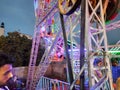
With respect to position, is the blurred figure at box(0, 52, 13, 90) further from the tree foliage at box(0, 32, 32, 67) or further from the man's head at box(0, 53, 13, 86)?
the tree foliage at box(0, 32, 32, 67)

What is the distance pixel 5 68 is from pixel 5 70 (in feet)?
0.05

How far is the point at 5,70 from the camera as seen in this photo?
6.15 feet

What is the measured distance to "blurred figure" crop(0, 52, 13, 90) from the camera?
1.82 meters

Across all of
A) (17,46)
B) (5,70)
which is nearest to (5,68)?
(5,70)

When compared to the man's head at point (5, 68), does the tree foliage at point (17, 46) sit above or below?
above

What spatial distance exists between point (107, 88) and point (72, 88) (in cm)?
95

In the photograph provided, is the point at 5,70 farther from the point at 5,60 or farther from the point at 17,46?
the point at 17,46

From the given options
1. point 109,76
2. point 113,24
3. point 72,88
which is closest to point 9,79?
point 109,76

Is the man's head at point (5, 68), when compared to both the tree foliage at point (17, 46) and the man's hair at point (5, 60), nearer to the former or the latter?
the man's hair at point (5, 60)

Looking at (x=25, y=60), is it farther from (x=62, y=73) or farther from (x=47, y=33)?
(x=47, y=33)

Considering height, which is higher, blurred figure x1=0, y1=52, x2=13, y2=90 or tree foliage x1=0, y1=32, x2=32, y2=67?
tree foliage x1=0, y1=32, x2=32, y2=67

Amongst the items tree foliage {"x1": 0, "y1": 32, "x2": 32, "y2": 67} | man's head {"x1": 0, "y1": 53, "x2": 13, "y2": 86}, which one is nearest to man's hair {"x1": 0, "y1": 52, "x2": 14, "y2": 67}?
man's head {"x1": 0, "y1": 53, "x2": 13, "y2": 86}

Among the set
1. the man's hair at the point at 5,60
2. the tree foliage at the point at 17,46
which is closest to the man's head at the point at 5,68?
the man's hair at the point at 5,60

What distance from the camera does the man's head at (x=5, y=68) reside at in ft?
5.98
